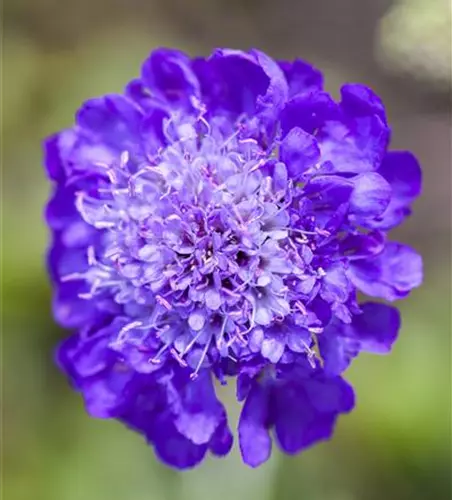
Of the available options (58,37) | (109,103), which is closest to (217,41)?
(58,37)

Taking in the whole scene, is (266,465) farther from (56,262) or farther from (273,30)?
(273,30)

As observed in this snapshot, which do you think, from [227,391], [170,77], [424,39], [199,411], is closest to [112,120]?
[170,77]

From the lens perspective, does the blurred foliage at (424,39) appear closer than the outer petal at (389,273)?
No

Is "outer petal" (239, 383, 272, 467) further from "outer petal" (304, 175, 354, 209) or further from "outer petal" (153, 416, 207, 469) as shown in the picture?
"outer petal" (304, 175, 354, 209)

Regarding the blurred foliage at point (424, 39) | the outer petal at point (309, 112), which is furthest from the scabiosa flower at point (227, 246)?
the blurred foliage at point (424, 39)

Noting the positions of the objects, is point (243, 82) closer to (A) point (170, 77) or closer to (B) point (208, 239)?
(A) point (170, 77)

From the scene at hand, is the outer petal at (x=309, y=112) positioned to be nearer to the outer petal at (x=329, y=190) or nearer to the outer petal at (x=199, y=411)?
the outer petal at (x=329, y=190)
